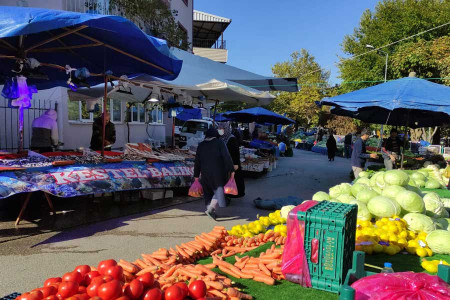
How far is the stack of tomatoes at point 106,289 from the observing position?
7.01 ft

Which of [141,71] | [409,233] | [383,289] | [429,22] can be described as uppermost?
[429,22]

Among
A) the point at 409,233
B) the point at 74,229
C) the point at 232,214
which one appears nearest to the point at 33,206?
the point at 74,229

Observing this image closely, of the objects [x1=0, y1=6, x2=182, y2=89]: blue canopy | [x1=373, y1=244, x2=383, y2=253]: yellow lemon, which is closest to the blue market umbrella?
[x1=0, y1=6, x2=182, y2=89]: blue canopy

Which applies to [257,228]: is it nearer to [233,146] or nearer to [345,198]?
[345,198]

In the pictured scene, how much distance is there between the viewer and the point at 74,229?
5629 millimetres

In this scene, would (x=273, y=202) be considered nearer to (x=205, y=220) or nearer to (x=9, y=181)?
(x=205, y=220)

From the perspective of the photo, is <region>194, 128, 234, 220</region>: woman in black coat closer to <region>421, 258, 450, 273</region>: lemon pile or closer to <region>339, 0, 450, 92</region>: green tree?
<region>421, 258, 450, 273</region>: lemon pile

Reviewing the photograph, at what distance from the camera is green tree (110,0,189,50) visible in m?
14.3

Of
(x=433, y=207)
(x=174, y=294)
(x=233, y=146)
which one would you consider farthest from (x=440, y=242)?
(x=233, y=146)

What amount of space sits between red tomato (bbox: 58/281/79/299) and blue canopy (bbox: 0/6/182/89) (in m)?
3.69

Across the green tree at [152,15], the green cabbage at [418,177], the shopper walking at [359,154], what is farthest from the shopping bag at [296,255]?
the green tree at [152,15]

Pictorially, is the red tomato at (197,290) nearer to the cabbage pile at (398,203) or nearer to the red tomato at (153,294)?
the red tomato at (153,294)

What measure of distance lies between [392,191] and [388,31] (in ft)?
80.0

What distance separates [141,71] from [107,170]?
3526 millimetres
